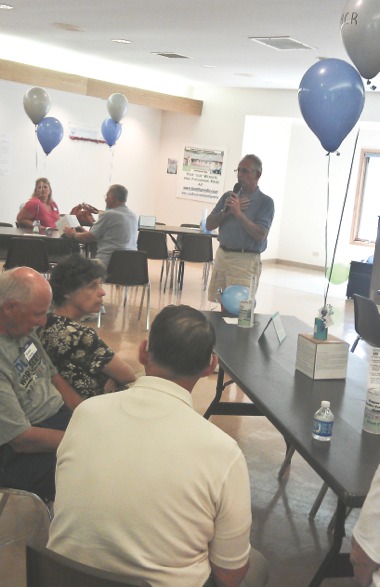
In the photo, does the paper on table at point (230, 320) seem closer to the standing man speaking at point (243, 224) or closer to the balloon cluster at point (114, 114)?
the standing man speaking at point (243, 224)

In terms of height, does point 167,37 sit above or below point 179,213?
above

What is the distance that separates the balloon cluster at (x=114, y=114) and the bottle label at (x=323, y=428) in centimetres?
823

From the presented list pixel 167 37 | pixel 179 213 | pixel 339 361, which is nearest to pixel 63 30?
pixel 167 37

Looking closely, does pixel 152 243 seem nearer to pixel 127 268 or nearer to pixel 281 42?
pixel 127 268

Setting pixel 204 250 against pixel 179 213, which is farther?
pixel 179 213

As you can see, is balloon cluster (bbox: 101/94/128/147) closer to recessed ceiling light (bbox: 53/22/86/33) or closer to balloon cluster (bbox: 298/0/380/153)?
recessed ceiling light (bbox: 53/22/86/33)

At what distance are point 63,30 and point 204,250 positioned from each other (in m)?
3.00

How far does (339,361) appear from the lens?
9.71 ft

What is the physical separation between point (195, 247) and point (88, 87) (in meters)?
3.63

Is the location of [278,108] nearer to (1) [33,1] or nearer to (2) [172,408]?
(1) [33,1]

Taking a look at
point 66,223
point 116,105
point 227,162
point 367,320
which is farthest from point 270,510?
point 227,162

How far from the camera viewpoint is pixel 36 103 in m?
8.74

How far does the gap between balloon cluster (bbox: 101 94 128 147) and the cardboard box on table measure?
24.6ft

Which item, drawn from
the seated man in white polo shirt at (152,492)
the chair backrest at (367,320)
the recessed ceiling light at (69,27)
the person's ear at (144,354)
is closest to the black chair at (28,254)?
the recessed ceiling light at (69,27)
